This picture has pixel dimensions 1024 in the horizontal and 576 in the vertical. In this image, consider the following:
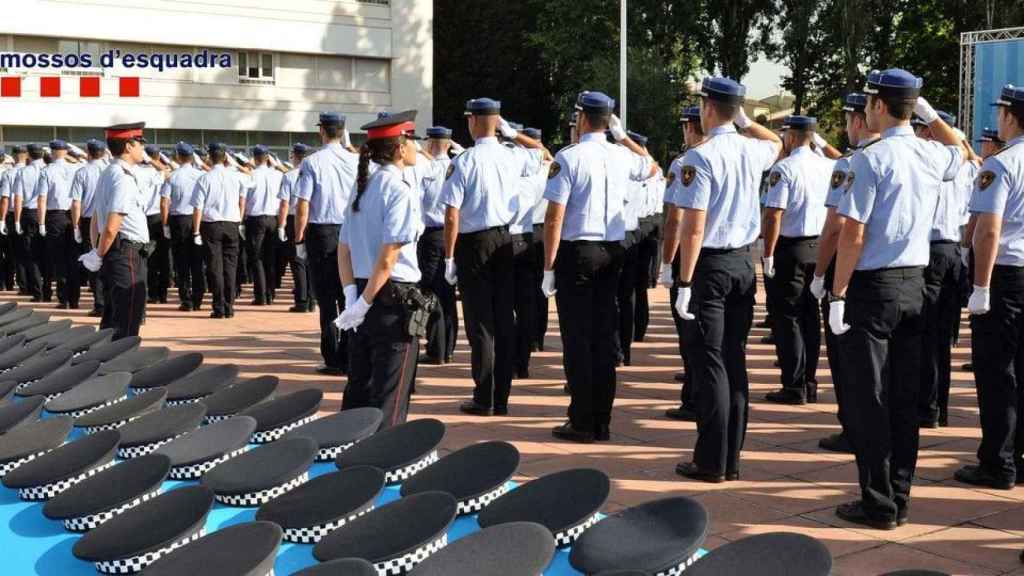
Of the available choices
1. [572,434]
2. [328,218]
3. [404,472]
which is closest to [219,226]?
[328,218]

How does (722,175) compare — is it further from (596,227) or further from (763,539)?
(763,539)

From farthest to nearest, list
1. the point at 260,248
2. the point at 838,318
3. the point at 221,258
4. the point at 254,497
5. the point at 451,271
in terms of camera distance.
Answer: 1. the point at 260,248
2. the point at 221,258
3. the point at 451,271
4. the point at 838,318
5. the point at 254,497

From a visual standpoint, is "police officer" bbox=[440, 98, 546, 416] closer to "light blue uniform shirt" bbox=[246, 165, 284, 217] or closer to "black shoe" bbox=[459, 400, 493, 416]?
"black shoe" bbox=[459, 400, 493, 416]

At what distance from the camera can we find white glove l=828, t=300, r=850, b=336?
5035mm

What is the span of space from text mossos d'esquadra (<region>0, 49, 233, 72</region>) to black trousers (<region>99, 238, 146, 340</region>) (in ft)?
91.9

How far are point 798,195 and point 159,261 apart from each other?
30.6ft

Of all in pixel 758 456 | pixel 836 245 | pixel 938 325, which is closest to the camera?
pixel 836 245

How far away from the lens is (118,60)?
35750 mm

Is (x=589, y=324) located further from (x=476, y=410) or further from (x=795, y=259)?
(x=795, y=259)

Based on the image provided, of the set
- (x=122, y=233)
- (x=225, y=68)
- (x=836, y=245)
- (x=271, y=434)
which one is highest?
(x=225, y=68)

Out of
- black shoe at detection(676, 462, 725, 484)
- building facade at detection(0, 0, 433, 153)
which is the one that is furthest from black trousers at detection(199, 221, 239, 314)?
building facade at detection(0, 0, 433, 153)

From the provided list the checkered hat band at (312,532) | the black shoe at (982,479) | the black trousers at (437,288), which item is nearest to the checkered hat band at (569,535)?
the checkered hat band at (312,532)

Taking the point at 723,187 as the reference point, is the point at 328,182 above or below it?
above

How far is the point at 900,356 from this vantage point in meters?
5.09
